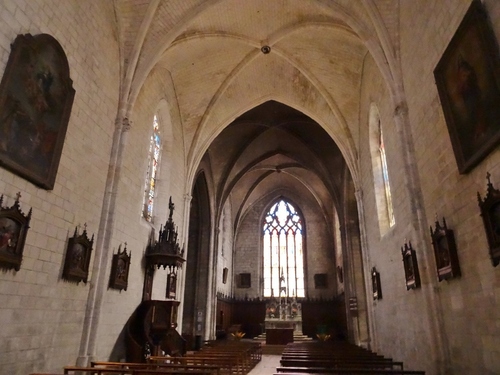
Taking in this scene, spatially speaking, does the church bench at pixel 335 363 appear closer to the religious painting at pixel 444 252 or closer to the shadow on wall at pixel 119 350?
the religious painting at pixel 444 252

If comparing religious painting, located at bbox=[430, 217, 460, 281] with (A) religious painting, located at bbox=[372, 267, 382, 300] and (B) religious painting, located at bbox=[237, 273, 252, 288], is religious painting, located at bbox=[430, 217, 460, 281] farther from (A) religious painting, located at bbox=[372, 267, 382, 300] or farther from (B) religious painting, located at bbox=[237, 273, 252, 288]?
(B) religious painting, located at bbox=[237, 273, 252, 288]

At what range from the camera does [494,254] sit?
472 cm

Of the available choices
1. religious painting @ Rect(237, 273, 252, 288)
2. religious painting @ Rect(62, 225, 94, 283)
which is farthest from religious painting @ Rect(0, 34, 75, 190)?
religious painting @ Rect(237, 273, 252, 288)

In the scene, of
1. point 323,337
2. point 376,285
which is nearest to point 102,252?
point 376,285

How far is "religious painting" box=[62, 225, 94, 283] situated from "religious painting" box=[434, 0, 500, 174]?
7251 mm

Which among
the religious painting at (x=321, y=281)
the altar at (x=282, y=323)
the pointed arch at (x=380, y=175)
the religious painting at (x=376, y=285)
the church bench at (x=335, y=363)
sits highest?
the pointed arch at (x=380, y=175)

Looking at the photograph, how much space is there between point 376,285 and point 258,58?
922 cm

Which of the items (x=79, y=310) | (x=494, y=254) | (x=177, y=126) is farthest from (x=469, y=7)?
(x=177, y=126)

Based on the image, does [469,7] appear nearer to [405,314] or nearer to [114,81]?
[405,314]

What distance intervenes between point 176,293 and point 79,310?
18.3 feet

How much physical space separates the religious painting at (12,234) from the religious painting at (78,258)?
1298 mm

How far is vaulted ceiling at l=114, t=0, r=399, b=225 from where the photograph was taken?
9742 millimetres

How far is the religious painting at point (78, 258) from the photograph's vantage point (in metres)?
7.10

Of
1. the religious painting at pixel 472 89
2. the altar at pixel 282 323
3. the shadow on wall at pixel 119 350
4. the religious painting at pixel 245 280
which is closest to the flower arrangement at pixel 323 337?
the altar at pixel 282 323
